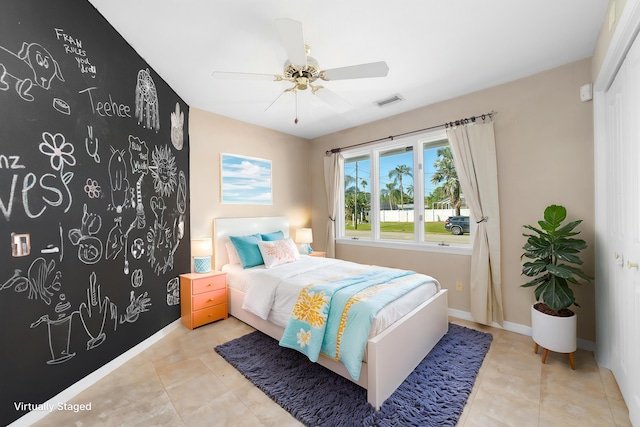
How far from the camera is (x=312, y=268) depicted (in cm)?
305

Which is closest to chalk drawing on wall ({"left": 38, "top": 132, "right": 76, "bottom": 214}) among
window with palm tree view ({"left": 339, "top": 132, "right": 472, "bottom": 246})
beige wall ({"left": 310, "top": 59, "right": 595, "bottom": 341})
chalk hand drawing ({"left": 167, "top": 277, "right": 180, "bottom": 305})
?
chalk hand drawing ({"left": 167, "top": 277, "right": 180, "bottom": 305})

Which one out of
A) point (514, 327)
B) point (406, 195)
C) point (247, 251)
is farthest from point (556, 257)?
point (247, 251)

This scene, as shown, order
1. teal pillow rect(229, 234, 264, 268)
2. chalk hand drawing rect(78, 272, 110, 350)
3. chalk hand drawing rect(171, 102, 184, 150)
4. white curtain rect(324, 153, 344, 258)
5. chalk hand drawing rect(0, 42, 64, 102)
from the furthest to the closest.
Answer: white curtain rect(324, 153, 344, 258) → teal pillow rect(229, 234, 264, 268) → chalk hand drawing rect(171, 102, 184, 150) → chalk hand drawing rect(78, 272, 110, 350) → chalk hand drawing rect(0, 42, 64, 102)

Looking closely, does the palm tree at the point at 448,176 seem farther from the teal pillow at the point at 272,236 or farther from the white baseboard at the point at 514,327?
the teal pillow at the point at 272,236

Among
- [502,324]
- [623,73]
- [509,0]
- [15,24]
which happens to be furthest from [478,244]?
[15,24]

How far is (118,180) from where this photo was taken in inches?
85.7

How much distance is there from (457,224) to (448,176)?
625 mm

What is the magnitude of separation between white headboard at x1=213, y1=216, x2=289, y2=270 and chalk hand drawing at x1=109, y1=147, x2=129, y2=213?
4.65 feet

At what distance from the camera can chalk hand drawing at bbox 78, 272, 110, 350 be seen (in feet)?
6.16

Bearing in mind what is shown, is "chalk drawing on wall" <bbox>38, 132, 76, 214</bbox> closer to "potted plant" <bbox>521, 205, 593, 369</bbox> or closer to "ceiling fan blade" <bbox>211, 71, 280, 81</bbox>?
"ceiling fan blade" <bbox>211, 71, 280, 81</bbox>

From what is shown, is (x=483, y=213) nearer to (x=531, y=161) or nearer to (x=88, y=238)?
(x=531, y=161)

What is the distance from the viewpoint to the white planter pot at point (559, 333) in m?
2.11

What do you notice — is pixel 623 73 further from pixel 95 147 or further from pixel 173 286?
pixel 173 286

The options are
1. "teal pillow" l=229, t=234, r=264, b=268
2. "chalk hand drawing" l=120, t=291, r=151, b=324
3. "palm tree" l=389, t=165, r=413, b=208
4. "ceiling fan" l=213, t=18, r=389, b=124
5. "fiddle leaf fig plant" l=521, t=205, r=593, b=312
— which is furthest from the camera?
"palm tree" l=389, t=165, r=413, b=208
